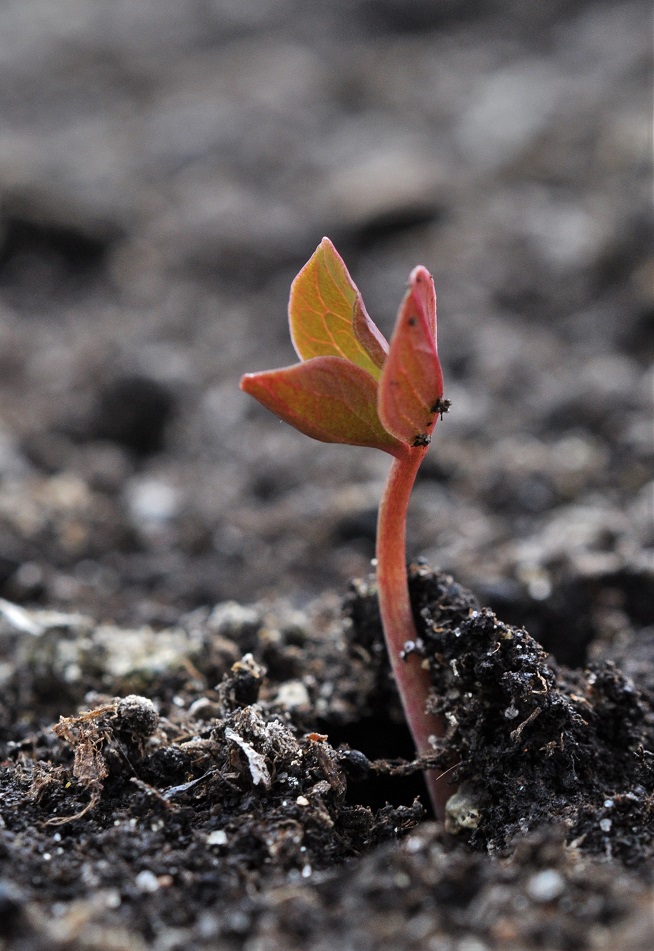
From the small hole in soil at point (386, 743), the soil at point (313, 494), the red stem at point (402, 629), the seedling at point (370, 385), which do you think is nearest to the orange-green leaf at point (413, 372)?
the seedling at point (370, 385)

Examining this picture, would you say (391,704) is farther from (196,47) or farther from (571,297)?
(196,47)

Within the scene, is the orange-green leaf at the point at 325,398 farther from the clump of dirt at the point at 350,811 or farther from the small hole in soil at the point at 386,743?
the small hole in soil at the point at 386,743

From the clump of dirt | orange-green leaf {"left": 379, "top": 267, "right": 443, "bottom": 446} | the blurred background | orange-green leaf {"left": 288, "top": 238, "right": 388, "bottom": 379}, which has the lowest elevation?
the clump of dirt

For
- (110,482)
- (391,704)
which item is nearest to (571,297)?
(110,482)

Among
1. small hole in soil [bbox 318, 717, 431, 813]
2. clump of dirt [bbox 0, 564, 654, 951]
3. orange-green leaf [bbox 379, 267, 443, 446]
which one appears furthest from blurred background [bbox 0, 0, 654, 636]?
orange-green leaf [bbox 379, 267, 443, 446]

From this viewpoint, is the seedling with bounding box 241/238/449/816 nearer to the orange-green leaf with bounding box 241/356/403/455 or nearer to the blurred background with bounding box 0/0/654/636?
the orange-green leaf with bounding box 241/356/403/455

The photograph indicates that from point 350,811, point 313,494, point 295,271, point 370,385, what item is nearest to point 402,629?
point 350,811

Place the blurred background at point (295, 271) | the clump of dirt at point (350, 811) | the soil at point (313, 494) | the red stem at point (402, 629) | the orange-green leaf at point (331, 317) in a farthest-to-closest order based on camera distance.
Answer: the blurred background at point (295, 271)
the red stem at point (402, 629)
the orange-green leaf at point (331, 317)
the soil at point (313, 494)
the clump of dirt at point (350, 811)
